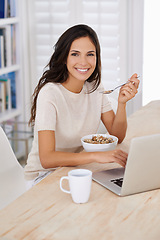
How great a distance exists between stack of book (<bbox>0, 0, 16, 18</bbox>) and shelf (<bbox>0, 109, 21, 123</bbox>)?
0.82m

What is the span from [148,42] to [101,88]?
141 cm

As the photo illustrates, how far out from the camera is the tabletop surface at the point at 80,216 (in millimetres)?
979

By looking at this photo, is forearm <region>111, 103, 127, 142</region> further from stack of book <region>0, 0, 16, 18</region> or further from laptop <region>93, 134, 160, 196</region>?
stack of book <region>0, 0, 16, 18</region>

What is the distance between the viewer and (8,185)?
1.69m

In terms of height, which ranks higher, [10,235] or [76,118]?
[76,118]

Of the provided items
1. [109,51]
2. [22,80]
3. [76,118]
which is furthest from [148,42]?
[76,118]

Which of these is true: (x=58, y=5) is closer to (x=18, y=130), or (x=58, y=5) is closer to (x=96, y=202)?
(x=18, y=130)

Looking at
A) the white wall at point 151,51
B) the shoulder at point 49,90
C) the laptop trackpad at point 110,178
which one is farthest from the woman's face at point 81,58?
the white wall at point 151,51

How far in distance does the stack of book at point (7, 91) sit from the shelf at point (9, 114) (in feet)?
0.13

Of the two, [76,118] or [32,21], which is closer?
[76,118]

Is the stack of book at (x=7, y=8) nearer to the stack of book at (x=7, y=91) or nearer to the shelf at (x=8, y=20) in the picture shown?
the shelf at (x=8, y=20)

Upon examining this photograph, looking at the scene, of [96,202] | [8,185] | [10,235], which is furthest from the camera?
[8,185]

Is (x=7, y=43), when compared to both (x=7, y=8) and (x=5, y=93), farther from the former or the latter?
(x=5, y=93)

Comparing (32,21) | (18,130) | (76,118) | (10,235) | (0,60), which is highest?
(32,21)
